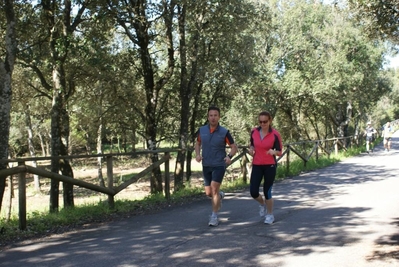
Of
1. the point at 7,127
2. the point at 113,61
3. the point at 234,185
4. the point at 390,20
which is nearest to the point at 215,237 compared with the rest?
the point at 7,127

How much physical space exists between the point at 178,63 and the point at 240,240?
11.1 m

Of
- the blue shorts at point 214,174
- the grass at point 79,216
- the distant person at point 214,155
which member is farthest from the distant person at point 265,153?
the grass at point 79,216

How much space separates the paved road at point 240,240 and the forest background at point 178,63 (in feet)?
6.67

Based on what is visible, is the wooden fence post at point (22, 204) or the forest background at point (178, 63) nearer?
the wooden fence post at point (22, 204)

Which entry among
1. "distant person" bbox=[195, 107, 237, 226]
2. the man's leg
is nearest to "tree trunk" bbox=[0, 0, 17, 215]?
"distant person" bbox=[195, 107, 237, 226]

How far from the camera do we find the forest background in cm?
1066

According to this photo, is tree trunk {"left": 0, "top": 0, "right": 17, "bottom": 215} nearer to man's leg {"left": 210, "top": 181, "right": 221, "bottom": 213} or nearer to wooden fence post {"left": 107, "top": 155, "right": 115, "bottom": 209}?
wooden fence post {"left": 107, "top": 155, "right": 115, "bottom": 209}

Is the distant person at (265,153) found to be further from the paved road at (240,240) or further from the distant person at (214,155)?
the paved road at (240,240)

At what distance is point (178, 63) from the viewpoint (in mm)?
15414

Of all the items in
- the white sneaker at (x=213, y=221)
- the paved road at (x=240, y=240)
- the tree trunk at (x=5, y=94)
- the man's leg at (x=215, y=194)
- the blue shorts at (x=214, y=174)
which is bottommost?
the paved road at (x=240, y=240)

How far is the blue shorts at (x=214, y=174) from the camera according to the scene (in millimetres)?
6066

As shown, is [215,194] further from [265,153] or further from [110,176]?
[110,176]

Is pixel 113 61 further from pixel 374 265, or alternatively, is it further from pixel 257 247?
pixel 374 265

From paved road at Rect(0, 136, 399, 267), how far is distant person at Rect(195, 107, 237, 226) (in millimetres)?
588
